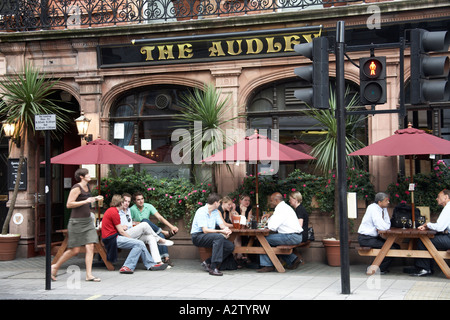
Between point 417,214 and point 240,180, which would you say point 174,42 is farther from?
point 417,214

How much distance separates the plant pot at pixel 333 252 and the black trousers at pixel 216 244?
84.8 inches

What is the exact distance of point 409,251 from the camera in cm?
1048

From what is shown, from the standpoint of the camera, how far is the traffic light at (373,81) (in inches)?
329

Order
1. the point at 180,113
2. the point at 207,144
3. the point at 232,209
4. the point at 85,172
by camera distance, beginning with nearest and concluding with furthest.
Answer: the point at 85,172
the point at 232,209
the point at 207,144
the point at 180,113

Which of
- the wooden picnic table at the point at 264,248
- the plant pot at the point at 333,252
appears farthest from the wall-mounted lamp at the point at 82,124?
the plant pot at the point at 333,252

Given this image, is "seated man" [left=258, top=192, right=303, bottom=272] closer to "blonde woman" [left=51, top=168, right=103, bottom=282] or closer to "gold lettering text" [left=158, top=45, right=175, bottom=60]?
"blonde woman" [left=51, top=168, right=103, bottom=282]

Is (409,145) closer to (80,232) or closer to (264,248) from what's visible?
(264,248)

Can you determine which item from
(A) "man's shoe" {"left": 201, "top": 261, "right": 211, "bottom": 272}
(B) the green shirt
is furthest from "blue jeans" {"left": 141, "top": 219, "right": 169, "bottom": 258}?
(A) "man's shoe" {"left": 201, "top": 261, "right": 211, "bottom": 272}

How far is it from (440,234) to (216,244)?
396 centimetres

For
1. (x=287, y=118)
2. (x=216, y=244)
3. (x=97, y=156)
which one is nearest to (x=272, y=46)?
(x=287, y=118)

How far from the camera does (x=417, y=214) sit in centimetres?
1145

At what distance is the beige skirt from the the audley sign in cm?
530

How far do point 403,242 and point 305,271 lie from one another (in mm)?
1958

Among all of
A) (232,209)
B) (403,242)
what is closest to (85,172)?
(232,209)
